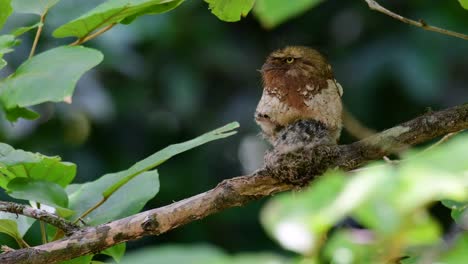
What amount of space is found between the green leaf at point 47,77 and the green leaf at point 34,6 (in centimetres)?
11

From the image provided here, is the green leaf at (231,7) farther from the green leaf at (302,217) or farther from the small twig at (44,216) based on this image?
the green leaf at (302,217)

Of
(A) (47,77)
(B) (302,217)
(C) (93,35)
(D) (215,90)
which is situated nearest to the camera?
(B) (302,217)

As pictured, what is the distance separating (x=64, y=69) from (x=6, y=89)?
79 mm

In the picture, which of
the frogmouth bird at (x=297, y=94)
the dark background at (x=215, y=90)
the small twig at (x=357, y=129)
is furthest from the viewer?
the dark background at (x=215, y=90)

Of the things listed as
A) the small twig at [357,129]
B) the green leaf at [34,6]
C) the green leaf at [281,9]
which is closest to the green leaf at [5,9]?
the green leaf at [34,6]

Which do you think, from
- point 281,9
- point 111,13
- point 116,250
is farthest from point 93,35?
point 281,9

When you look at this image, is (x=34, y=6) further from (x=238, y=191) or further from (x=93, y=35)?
(x=238, y=191)

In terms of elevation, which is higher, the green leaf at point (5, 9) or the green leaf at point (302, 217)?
the green leaf at point (302, 217)

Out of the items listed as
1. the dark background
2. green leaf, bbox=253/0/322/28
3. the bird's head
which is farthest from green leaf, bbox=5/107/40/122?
the dark background

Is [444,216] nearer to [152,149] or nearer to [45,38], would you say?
[152,149]

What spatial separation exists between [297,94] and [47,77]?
0.48 metres

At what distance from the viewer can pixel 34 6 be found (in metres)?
1.11

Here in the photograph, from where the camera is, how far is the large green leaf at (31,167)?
1066mm

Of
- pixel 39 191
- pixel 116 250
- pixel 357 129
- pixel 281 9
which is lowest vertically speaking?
pixel 116 250
